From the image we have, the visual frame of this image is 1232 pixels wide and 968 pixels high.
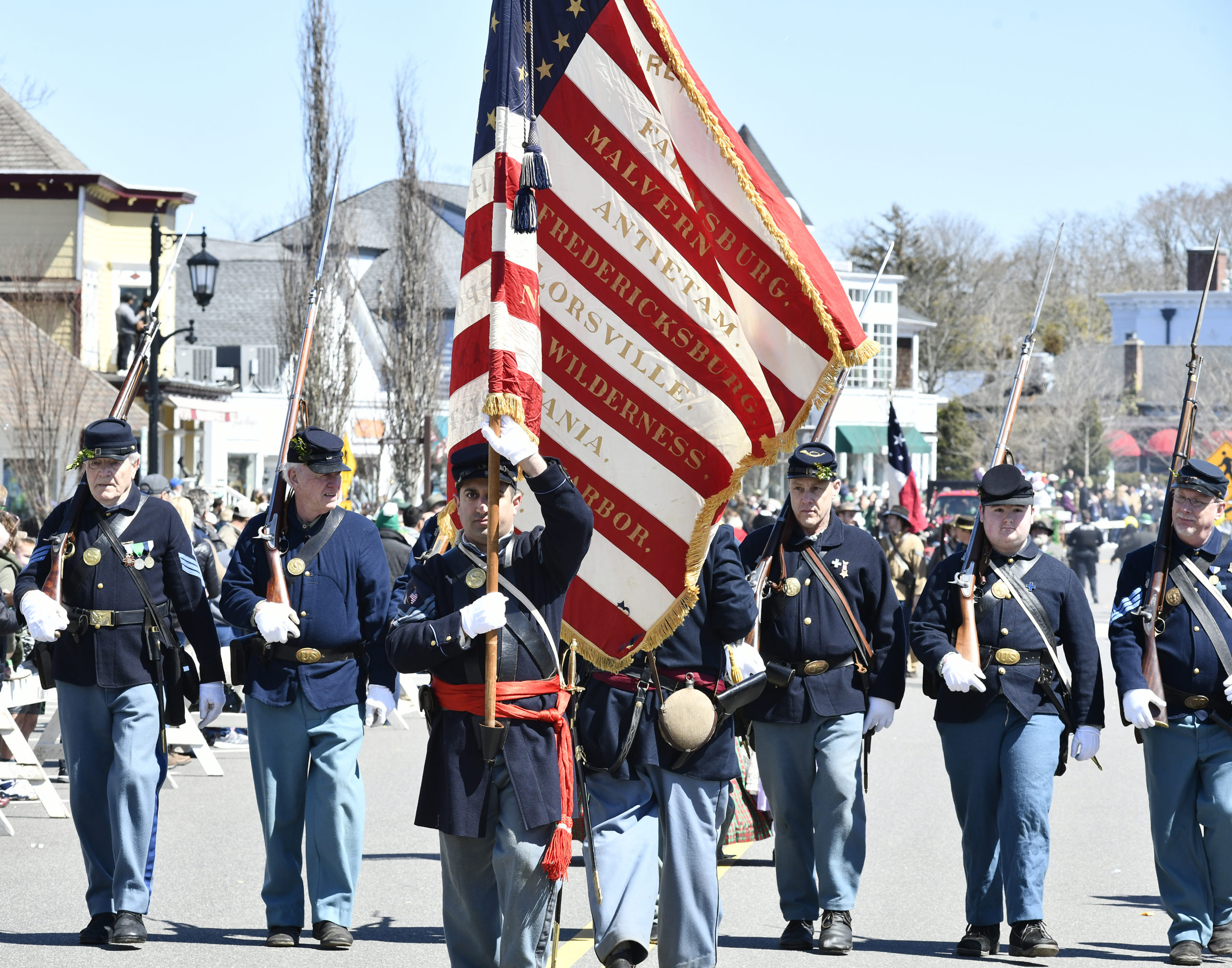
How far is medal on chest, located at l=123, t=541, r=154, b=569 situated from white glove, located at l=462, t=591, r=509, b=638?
113 inches

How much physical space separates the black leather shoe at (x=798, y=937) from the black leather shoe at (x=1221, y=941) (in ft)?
5.56

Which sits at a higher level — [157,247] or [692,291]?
[157,247]

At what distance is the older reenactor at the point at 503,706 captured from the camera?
212 inches

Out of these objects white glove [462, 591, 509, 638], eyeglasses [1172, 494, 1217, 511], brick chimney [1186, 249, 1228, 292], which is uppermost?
brick chimney [1186, 249, 1228, 292]

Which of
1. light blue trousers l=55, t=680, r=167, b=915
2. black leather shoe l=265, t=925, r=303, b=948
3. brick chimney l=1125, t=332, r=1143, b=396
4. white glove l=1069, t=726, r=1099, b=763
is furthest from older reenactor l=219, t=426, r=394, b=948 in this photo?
brick chimney l=1125, t=332, r=1143, b=396

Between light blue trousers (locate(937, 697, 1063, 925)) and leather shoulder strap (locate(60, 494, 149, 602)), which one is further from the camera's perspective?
leather shoulder strap (locate(60, 494, 149, 602))

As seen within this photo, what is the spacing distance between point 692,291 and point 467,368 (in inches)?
45.6

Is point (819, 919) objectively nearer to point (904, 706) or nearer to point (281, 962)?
point (281, 962)

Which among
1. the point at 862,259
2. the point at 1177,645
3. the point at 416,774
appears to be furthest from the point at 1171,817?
the point at 862,259

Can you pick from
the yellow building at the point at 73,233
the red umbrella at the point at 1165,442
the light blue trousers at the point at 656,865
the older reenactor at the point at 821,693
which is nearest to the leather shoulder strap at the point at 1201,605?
the older reenactor at the point at 821,693

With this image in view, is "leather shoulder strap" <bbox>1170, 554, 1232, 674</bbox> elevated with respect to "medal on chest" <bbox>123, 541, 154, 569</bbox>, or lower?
lower

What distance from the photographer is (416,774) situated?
12.5 m

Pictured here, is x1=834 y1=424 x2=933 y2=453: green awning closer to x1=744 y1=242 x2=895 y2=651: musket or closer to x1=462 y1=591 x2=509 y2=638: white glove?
x1=744 y1=242 x2=895 y2=651: musket

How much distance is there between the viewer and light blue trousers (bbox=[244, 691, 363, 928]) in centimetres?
742
